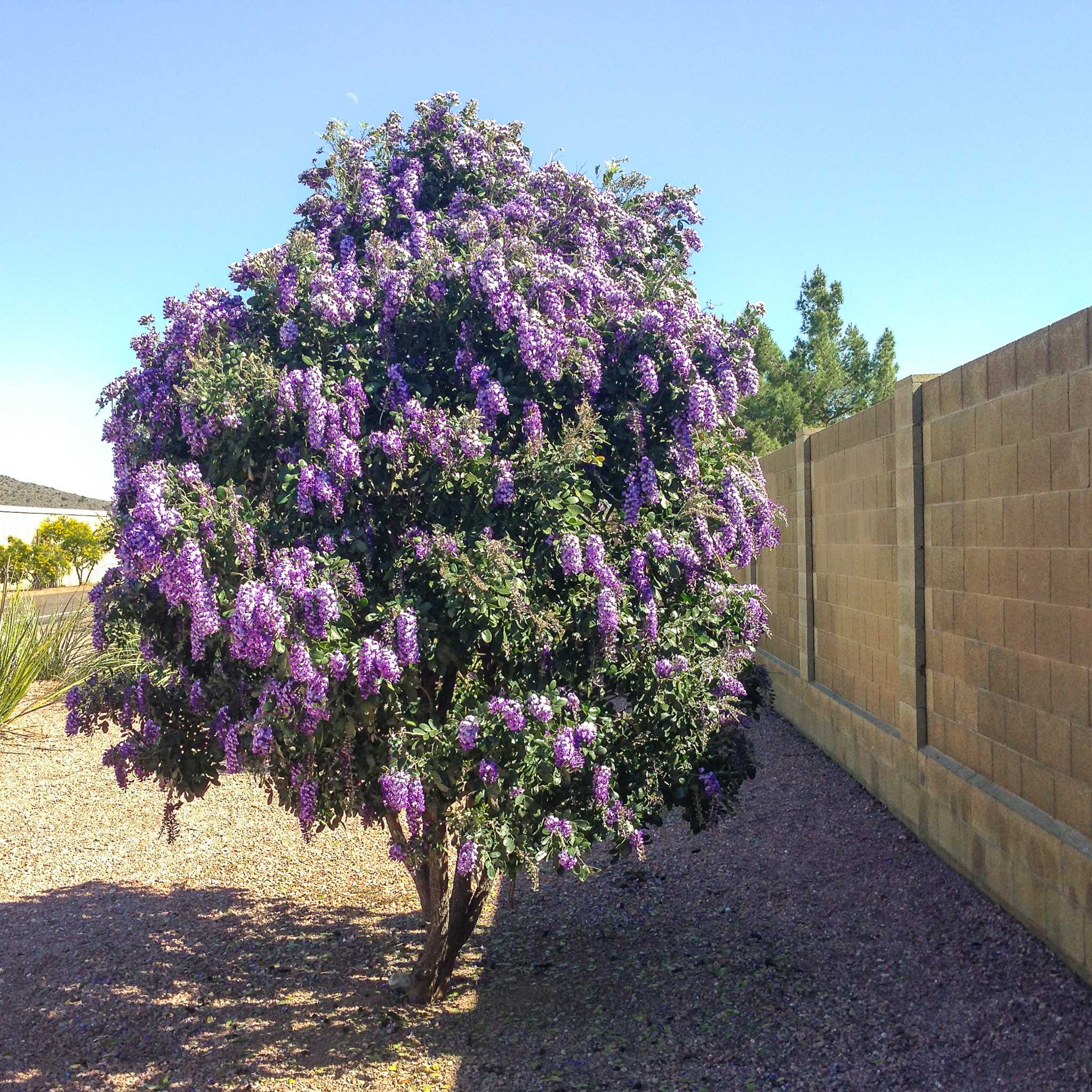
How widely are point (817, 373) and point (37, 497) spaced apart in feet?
Result: 148

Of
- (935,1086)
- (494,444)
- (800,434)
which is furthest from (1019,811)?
(800,434)

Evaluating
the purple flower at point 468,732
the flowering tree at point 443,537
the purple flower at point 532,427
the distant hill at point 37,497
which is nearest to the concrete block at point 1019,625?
the flowering tree at point 443,537

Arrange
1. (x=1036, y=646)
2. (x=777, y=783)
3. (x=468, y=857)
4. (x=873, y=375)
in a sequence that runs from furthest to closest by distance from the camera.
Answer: (x=873, y=375), (x=777, y=783), (x=1036, y=646), (x=468, y=857)

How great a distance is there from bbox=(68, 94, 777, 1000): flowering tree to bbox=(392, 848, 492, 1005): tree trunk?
0.42 feet

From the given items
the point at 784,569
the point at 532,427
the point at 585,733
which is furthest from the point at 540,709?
the point at 784,569

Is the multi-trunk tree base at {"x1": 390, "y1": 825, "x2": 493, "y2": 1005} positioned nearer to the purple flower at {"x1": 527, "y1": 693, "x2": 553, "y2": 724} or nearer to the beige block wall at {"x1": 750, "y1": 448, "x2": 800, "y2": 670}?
the purple flower at {"x1": 527, "y1": 693, "x2": 553, "y2": 724}

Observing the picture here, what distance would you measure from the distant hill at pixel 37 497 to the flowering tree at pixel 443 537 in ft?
162

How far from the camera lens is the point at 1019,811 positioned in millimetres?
5891

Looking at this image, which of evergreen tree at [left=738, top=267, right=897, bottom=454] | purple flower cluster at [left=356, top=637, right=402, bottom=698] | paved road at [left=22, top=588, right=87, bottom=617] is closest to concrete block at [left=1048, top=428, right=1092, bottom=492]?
purple flower cluster at [left=356, top=637, right=402, bottom=698]

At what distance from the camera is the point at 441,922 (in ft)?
17.6

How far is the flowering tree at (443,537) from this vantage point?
404cm

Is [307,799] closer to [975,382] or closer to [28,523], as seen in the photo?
[975,382]

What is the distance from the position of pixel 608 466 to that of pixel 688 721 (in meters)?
1.21

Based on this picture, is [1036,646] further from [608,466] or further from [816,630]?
[816,630]
